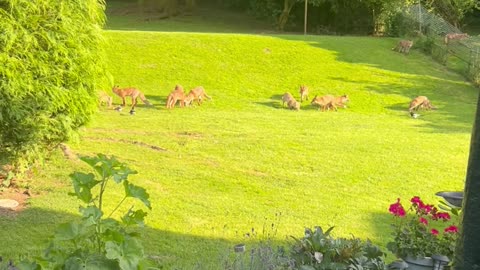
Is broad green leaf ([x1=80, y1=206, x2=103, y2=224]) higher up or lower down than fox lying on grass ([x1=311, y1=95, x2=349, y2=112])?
higher up

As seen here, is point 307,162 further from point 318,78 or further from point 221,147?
point 318,78

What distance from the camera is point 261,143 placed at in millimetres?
11633

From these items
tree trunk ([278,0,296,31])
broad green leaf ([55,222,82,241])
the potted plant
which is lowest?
the potted plant

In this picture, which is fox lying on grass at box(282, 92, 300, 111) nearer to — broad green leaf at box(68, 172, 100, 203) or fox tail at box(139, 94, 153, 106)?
fox tail at box(139, 94, 153, 106)

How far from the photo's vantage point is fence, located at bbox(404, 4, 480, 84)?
20.9m

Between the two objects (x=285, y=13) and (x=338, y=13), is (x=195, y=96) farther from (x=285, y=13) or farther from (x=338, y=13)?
(x=338, y=13)

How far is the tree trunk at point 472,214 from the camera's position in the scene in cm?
232

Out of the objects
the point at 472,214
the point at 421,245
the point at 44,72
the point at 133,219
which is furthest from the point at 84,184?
the point at 44,72

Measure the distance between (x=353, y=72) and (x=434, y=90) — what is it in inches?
99.8

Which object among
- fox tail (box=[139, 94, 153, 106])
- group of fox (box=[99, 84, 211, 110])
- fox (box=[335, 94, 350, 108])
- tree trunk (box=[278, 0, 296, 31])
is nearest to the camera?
group of fox (box=[99, 84, 211, 110])

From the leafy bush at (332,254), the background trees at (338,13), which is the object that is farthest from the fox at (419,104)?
the leafy bush at (332,254)

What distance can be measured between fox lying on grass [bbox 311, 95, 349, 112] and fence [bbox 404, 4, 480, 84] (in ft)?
17.4

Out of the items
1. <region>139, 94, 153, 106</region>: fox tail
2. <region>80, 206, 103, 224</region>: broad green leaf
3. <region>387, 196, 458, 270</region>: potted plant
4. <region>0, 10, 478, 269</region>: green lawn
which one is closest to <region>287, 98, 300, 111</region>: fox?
<region>0, 10, 478, 269</region>: green lawn

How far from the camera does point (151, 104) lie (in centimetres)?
1563
